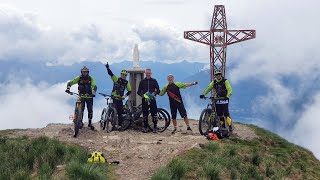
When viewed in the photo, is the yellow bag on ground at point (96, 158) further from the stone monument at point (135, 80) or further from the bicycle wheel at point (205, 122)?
the stone monument at point (135, 80)

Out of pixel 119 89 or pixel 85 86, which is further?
pixel 119 89

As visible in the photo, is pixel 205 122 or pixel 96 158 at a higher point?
pixel 205 122

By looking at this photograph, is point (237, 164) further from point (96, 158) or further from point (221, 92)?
point (221, 92)

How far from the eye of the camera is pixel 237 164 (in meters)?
12.0

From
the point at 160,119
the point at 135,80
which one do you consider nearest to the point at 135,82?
the point at 135,80

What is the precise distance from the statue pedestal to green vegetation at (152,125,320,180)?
203 inches

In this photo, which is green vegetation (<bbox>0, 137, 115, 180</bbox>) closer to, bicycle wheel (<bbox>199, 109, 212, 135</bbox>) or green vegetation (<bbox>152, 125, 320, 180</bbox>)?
green vegetation (<bbox>152, 125, 320, 180</bbox>)

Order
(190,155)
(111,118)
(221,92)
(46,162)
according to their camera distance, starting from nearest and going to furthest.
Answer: (46,162), (190,155), (221,92), (111,118)

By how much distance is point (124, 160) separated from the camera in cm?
1199

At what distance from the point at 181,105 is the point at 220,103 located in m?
1.91

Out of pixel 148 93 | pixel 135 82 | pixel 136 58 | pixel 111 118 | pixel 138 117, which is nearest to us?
pixel 148 93

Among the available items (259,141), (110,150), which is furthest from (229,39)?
(110,150)

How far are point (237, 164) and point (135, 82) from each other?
27.9ft

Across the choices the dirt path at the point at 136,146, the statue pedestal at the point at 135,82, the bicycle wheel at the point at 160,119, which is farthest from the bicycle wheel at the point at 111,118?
the statue pedestal at the point at 135,82
